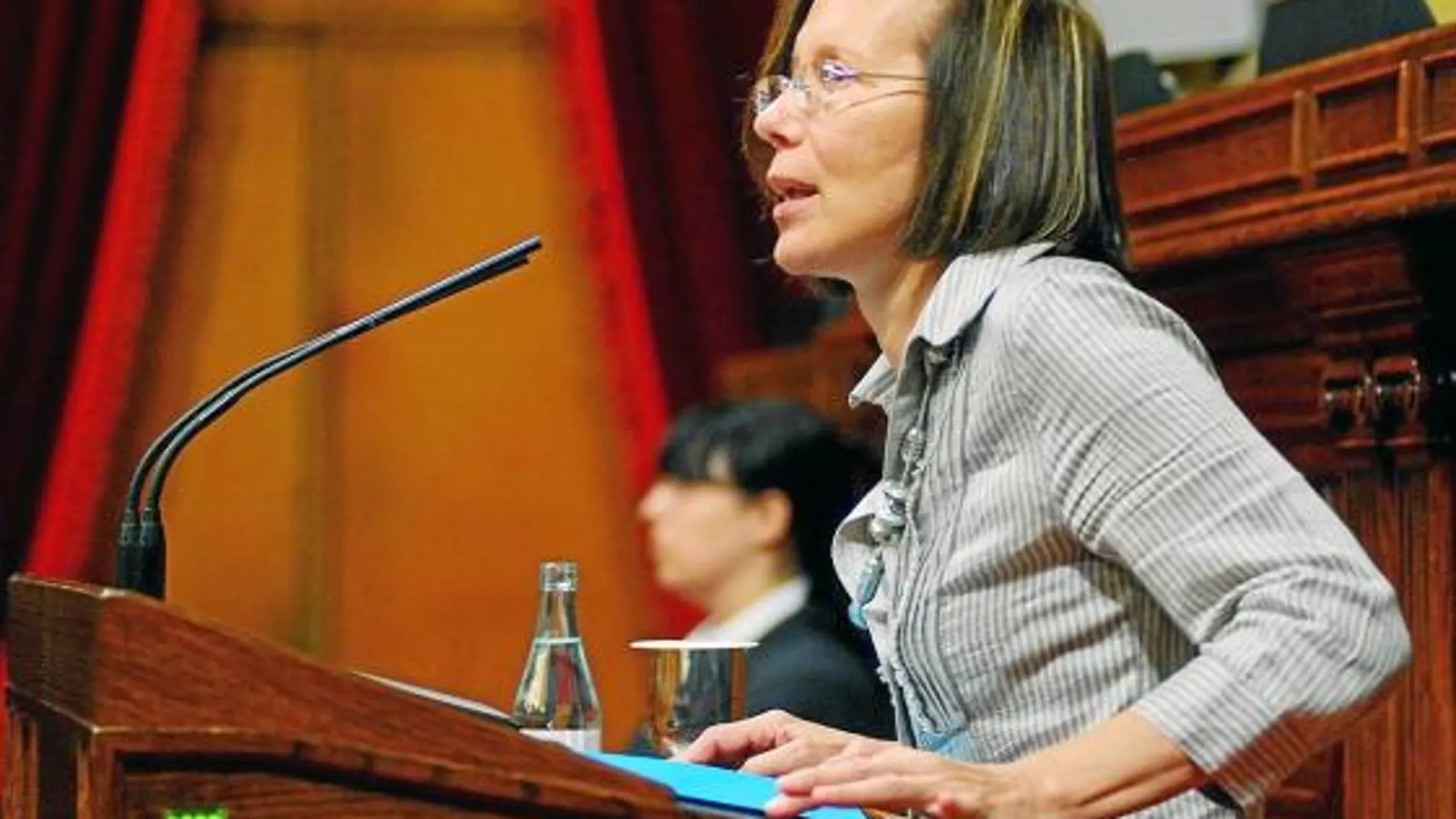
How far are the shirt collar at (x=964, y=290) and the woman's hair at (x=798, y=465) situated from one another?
79.1 inches

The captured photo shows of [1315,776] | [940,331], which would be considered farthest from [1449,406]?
[940,331]

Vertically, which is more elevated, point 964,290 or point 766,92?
point 766,92

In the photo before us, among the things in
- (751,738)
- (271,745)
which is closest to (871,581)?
(751,738)

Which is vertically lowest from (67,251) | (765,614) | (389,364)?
(765,614)

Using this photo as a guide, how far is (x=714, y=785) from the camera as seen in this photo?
1266mm

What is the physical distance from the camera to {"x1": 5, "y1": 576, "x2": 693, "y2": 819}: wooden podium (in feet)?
3.63

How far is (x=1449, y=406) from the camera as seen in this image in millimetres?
2385

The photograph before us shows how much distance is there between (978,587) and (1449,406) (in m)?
1.10

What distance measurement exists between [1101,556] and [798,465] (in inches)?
87.2

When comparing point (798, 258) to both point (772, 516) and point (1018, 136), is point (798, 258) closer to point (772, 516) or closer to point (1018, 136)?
point (1018, 136)

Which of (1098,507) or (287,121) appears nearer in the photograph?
(1098,507)

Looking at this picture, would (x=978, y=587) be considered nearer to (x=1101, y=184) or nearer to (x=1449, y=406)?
(x=1101, y=184)

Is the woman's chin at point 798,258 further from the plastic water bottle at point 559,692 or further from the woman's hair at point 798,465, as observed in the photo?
the woman's hair at point 798,465

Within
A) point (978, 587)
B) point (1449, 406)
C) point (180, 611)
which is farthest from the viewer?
point (1449, 406)
